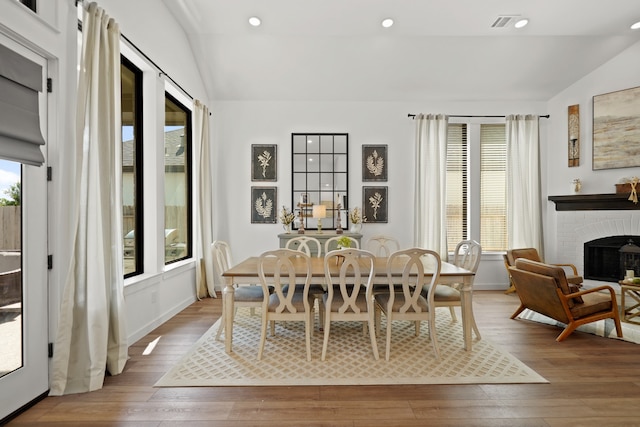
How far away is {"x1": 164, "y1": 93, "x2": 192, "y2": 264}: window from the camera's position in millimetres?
4375

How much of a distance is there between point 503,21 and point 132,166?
15.6 ft

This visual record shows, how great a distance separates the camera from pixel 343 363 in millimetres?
2814

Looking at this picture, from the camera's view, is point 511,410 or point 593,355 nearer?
point 511,410

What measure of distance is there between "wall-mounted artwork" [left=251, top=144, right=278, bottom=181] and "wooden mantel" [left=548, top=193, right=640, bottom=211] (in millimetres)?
4503

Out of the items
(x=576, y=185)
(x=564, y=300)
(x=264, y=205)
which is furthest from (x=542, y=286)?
(x=264, y=205)

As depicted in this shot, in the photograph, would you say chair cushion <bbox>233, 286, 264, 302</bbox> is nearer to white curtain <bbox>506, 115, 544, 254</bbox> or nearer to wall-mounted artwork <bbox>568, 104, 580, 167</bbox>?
white curtain <bbox>506, 115, 544, 254</bbox>

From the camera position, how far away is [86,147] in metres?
2.46

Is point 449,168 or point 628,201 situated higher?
point 449,168

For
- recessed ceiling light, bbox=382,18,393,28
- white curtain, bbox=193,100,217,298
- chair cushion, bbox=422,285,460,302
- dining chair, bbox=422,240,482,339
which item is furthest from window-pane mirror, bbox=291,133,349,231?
chair cushion, bbox=422,285,460,302

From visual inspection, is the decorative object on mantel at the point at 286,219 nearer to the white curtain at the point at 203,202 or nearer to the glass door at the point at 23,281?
the white curtain at the point at 203,202

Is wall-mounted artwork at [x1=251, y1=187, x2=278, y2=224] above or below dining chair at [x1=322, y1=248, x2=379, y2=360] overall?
above

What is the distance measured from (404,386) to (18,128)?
2982mm

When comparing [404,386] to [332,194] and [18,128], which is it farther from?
[332,194]

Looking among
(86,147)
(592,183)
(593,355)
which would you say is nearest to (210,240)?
(86,147)
